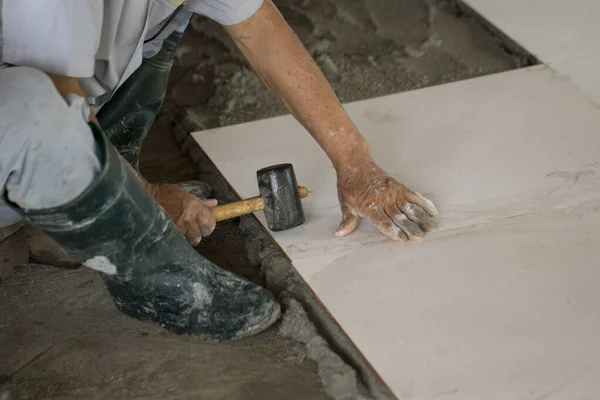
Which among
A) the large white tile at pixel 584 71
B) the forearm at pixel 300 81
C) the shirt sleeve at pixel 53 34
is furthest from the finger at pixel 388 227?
the large white tile at pixel 584 71

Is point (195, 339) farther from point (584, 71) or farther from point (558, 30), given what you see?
point (558, 30)

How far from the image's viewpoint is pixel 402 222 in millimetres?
2385

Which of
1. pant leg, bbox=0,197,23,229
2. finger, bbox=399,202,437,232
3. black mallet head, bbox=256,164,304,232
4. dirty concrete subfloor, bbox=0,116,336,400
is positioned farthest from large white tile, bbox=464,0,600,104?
pant leg, bbox=0,197,23,229

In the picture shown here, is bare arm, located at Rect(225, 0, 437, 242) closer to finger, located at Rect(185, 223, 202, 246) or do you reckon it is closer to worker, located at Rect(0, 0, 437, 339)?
worker, located at Rect(0, 0, 437, 339)

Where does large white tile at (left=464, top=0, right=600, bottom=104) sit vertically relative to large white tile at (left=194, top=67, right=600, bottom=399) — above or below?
above

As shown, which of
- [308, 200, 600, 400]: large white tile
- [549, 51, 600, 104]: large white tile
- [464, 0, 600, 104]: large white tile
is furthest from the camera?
[464, 0, 600, 104]: large white tile

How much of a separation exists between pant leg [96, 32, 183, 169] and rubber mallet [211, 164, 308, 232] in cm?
43

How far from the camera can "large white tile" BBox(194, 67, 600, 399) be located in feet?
6.55

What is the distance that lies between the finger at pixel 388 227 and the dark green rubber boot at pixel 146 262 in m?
0.41

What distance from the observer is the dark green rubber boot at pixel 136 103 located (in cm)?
250

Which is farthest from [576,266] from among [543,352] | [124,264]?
[124,264]

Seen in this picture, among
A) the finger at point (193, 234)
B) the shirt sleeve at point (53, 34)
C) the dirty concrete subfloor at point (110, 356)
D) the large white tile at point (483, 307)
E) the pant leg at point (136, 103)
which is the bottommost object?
the dirty concrete subfloor at point (110, 356)

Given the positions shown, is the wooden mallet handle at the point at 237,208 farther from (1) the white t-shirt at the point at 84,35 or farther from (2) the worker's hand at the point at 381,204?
(1) the white t-shirt at the point at 84,35

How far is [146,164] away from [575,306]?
165 centimetres
